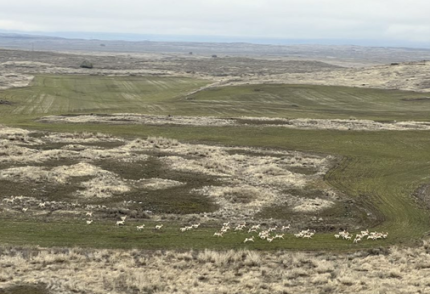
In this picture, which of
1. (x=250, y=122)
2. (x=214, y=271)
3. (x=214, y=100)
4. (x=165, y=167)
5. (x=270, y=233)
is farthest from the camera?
(x=214, y=100)

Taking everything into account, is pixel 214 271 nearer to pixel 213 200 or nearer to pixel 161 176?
pixel 213 200

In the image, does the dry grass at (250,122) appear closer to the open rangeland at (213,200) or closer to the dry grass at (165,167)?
the open rangeland at (213,200)

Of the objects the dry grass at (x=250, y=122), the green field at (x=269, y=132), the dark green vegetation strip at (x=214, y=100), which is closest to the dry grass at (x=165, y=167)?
the green field at (x=269, y=132)

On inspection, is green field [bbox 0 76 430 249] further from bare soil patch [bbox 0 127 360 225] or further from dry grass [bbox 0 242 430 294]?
bare soil patch [bbox 0 127 360 225]

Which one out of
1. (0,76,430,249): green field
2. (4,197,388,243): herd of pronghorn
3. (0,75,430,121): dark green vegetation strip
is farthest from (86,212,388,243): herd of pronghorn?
(0,75,430,121): dark green vegetation strip

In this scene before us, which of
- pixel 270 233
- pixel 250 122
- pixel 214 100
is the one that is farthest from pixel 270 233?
pixel 214 100

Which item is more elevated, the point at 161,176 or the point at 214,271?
the point at 161,176

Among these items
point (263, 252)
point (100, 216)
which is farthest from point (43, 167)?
point (263, 252)
